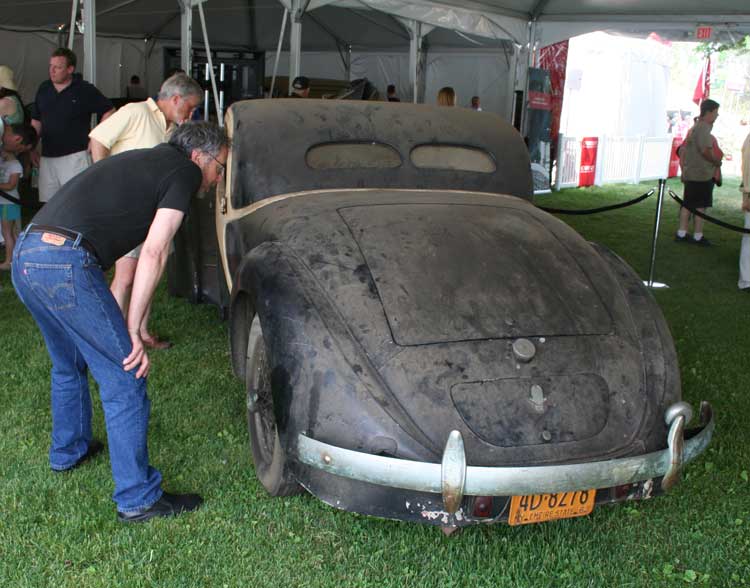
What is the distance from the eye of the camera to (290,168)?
4.37m

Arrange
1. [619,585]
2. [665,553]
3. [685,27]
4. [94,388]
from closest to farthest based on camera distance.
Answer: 1. [619,585]
2. [665,553]
3. [94,388]
4. [685,27]

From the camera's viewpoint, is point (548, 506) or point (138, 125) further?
point (138, 125)

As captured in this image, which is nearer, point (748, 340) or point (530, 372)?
point (530, 372)

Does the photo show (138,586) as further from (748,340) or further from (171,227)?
(748,340)

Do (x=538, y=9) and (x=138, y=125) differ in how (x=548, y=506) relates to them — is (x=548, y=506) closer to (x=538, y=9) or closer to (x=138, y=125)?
(x=138, y=125)

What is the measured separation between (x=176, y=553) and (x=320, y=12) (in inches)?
702

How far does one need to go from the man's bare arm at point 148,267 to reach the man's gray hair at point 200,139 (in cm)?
34

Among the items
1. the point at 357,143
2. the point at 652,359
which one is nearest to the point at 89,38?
the point at 357,143

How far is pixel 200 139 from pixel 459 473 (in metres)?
1.78

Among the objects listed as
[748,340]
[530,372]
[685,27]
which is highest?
[685,27]

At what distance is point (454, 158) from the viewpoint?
475cm

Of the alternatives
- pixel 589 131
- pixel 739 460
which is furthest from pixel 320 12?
pixel 739 460

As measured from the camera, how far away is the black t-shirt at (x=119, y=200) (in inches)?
124

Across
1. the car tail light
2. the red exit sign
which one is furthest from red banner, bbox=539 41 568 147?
the car tail light
